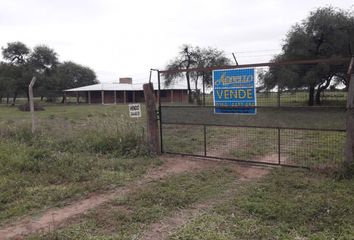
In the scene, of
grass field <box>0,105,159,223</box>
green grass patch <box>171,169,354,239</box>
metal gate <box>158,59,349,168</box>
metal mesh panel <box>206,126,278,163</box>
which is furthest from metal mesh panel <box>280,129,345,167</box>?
grass field <box>0,105,159,223</box>

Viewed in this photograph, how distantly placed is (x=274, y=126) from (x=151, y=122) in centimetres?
261

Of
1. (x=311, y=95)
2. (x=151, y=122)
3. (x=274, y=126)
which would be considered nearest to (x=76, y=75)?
(x=151, y=122)

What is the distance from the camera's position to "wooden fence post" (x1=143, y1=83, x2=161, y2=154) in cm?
673

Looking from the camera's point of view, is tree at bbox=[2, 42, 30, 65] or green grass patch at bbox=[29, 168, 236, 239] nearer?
green grass patch at bbox=[29, 168, 236, 239]

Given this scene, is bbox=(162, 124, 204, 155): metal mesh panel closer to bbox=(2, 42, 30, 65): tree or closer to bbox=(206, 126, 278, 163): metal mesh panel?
bbox=(206, 126, 278, 163): metal mesh panel

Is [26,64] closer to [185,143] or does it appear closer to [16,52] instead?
[16,52]

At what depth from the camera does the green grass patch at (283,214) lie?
3.07 meters

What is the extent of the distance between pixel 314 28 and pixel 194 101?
1335 centimetres

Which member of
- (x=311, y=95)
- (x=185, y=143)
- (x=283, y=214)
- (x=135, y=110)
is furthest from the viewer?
(x=185, y=143)

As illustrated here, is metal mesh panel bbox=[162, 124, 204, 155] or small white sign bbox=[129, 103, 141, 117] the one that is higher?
small white sign bbox=[129, 103, 141, 117]

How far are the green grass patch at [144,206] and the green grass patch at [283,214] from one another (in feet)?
1.46

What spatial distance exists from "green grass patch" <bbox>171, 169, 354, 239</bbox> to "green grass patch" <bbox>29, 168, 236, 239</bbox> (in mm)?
445

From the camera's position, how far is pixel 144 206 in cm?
390

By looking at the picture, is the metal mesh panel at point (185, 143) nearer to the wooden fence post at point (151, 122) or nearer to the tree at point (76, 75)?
the wooden fence post at point (151, 122)
